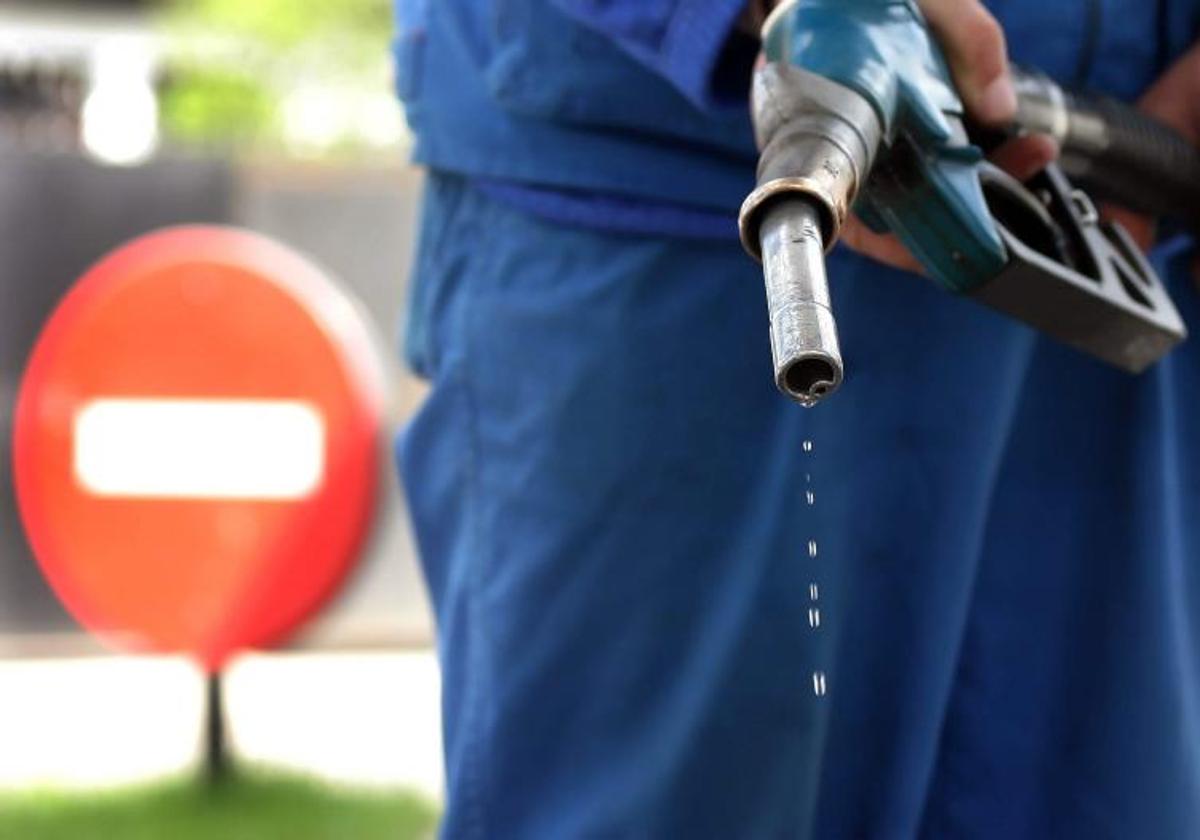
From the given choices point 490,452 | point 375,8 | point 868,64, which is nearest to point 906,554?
point 490,452

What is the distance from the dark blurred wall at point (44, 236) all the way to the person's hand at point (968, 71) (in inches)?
147

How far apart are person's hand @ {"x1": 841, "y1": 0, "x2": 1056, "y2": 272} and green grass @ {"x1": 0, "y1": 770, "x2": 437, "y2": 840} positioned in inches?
100

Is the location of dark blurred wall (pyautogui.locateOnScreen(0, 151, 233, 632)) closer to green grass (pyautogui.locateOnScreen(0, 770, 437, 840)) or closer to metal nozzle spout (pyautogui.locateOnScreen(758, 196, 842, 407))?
green grass (pyautogui.locateOnScreen(0, 770, 437, 840))

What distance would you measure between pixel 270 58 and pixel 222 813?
1265 centimetres

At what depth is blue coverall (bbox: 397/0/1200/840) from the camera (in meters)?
1.44

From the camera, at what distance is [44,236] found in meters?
4.83

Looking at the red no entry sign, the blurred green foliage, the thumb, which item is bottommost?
the thumb

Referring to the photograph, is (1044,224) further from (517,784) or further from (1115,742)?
(517,784)

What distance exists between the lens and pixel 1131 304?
134 cm

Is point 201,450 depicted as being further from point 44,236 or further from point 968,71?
point 968,71

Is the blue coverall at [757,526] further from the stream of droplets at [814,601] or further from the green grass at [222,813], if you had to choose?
the green grass at [222,813]

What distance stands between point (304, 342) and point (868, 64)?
2.94 meters

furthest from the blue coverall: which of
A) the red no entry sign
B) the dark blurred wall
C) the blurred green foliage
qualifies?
the blurred green foliage

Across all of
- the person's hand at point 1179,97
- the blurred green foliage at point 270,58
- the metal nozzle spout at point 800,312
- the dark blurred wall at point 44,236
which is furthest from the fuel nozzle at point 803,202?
the blurred green foliage at point 270,58
